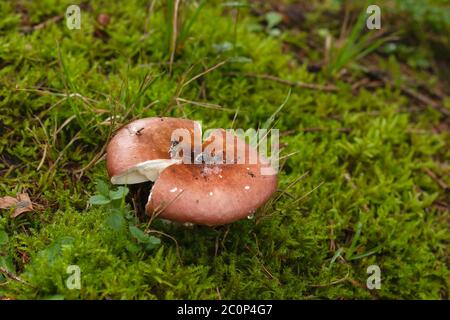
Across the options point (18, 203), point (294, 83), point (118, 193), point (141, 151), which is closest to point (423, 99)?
point (294, 83)

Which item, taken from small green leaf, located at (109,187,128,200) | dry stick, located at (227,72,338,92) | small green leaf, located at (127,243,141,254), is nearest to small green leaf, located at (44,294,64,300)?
small green leaf, located at (127,243,141,254)

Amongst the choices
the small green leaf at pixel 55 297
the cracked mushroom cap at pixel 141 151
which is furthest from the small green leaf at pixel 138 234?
the small green leaf at pixel 55 297

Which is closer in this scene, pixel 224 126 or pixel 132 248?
pixel 132 248

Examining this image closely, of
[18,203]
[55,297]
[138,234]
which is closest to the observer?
[55,297]

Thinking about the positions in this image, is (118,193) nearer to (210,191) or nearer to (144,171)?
(144,171)
